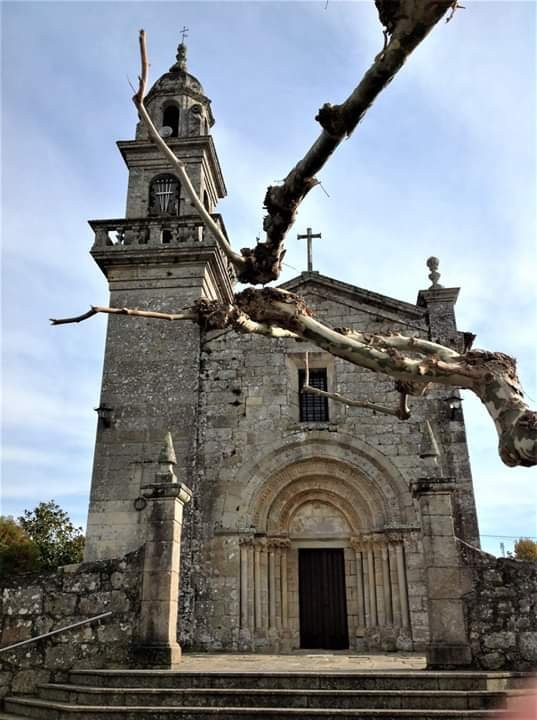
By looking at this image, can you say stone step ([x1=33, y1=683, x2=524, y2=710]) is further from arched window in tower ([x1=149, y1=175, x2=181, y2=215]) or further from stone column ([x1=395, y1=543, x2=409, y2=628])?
arched window in tower ([x1=149, y1=175, x2=181, y2=215])

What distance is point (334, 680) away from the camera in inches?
270

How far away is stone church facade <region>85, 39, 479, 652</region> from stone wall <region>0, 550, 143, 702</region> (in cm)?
377

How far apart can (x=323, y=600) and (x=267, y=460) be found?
3016 mm

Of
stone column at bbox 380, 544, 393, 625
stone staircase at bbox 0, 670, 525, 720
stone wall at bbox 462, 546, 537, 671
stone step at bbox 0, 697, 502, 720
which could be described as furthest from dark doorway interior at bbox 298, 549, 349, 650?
stone step at bbox 0, 697, 502, 720

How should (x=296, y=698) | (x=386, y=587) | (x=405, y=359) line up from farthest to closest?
(x=386, y=587) < (x=296, y=698) < (x=405, y=359)

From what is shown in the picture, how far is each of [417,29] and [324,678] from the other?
6303 mm

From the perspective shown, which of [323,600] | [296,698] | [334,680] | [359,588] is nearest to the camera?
[296,698]

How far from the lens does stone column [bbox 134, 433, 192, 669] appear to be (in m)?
7.81

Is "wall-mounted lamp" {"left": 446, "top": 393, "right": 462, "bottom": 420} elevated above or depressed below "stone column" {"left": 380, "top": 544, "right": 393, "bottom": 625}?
above

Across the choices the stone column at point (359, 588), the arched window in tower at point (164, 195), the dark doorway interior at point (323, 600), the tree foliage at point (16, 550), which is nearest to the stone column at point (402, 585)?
the stone column at point (359, 588)

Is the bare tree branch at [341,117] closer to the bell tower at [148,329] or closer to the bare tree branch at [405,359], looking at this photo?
the bare tree branch at [405,359]

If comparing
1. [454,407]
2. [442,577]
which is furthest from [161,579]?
[454,407]

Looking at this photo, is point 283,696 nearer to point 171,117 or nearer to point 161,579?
point 161,579

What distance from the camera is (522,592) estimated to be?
7.65 meters
